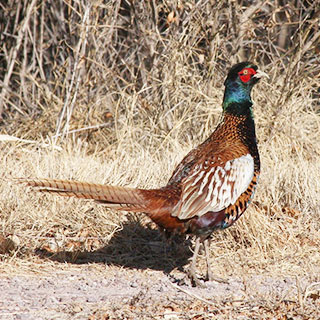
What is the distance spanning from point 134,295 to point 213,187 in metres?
0.79

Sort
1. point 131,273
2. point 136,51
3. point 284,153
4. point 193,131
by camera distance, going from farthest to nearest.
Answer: point 136,51, point 193,131, point 284,153, point 131,273

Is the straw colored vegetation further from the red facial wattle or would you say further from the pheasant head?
the red facial wattle

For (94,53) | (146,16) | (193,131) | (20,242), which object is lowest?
(20,242)

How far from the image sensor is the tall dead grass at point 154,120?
477 centimetres

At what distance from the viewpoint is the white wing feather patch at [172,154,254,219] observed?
13.2 feet

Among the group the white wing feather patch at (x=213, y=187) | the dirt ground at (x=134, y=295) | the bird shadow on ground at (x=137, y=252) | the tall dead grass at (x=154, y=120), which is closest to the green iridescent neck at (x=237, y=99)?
the white wing feather patch at (x=213, y=187)

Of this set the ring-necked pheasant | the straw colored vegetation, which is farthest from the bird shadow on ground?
the ring-necked pheasant

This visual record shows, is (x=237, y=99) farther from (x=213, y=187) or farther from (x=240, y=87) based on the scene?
(x=213, y=187)

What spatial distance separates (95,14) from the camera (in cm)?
686

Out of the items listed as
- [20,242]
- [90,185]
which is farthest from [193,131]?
[90,185]

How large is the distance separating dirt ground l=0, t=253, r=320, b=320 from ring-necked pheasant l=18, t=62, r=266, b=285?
279 mm

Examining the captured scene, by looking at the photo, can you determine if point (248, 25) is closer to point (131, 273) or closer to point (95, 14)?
point (95, 14)

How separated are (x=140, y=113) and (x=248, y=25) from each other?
136 centimetres

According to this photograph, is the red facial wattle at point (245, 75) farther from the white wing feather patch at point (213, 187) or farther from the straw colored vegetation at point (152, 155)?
the straw colored vegetation at point (152, 155)
